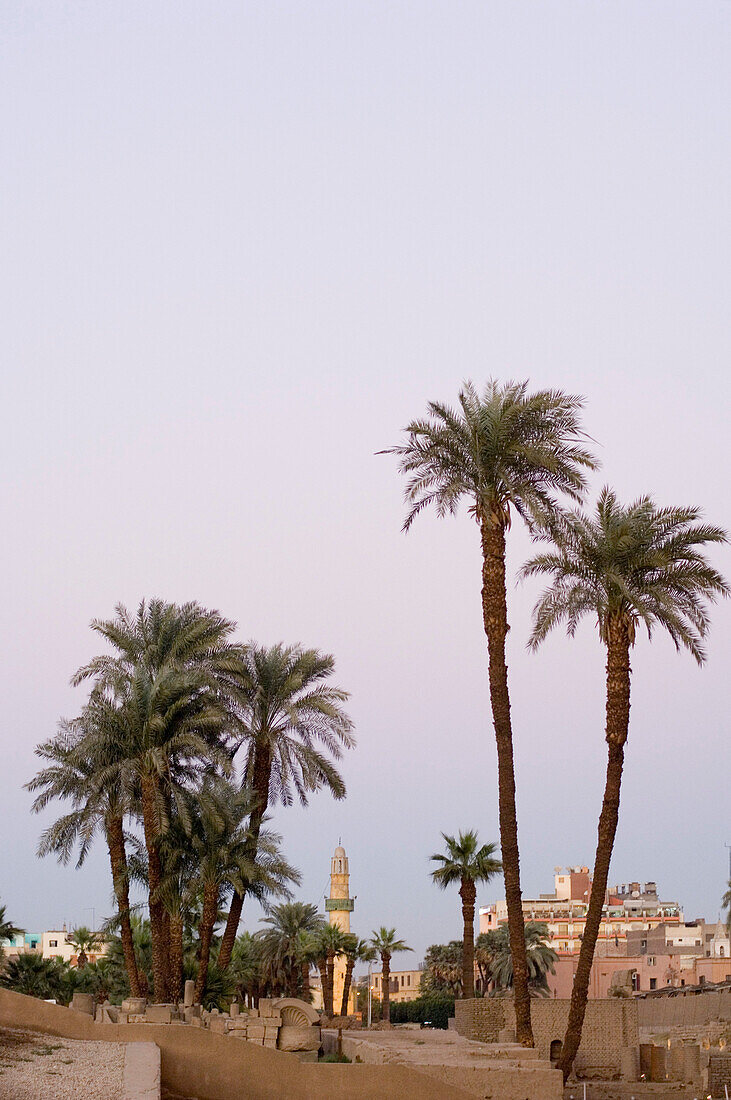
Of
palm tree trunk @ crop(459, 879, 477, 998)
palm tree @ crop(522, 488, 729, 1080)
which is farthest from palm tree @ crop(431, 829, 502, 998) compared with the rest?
palm tree @ crop(522, 488, 729, 1080)

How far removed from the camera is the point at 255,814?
3559cm

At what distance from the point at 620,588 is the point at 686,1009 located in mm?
28823

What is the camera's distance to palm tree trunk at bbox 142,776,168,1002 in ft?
109

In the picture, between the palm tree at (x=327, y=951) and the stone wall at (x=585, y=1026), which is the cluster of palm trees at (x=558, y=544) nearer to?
the stone wall at (x=585, y=1026)

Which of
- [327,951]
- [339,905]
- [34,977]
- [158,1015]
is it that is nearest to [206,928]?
[158,1015]

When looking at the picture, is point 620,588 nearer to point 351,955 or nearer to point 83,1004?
point 83,1004

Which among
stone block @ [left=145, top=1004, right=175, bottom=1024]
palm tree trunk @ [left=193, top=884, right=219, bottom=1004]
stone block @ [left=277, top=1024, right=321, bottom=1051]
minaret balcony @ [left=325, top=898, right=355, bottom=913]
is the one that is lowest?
stone block @ [left=277, top=1024, right=321, bottom=1051]

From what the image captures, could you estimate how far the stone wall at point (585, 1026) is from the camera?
115 ft

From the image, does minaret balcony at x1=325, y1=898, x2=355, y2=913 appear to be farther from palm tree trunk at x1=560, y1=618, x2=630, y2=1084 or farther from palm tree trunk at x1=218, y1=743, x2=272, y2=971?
palm tree trunk at x1=560, y1=618, x2=630, y2=1084

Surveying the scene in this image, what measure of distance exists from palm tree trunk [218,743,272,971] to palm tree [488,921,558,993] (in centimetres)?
2825

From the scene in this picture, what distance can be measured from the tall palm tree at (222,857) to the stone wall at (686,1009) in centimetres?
2160

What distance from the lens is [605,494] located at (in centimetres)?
2997

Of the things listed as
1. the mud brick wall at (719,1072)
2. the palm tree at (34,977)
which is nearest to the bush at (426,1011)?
the palm tree at (34,977)

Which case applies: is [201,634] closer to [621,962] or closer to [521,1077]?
[521,1077]
